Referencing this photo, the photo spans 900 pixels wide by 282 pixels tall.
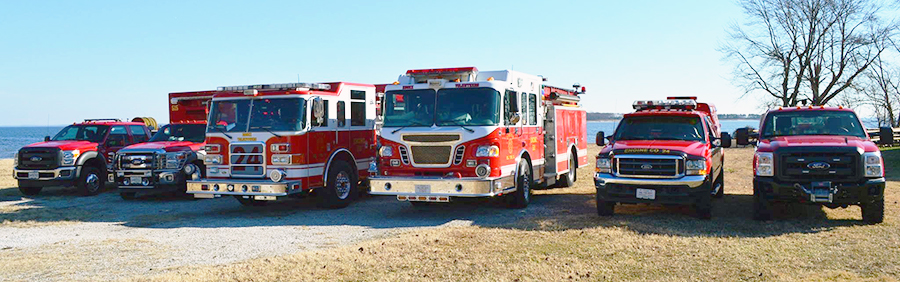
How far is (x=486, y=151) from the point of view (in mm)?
12344

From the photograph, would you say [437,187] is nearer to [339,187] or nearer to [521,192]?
[521,192]

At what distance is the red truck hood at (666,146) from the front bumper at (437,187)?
79.4 inches

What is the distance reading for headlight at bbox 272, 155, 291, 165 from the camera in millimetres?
13430

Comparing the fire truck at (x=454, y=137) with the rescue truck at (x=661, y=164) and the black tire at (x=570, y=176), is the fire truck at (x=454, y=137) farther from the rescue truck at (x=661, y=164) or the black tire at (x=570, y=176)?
the black tire at (x=570, y=176)

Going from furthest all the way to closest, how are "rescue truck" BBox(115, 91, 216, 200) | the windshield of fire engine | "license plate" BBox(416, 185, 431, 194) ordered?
"rescue truck" BBox(115, 91, 216, 200) → the windshield of fire engine → "license plate" BBox(416, 185, 431, 194)

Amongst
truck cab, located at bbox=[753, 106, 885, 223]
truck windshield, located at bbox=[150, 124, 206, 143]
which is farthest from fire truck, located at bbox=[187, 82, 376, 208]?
truck cab, located at bbox=[753, 106, 885, 223]

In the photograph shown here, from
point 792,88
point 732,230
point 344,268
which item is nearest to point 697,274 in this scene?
point 732,230

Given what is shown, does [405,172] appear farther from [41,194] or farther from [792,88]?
[792,88]

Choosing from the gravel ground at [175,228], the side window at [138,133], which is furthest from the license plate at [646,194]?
the side window at [138,133]

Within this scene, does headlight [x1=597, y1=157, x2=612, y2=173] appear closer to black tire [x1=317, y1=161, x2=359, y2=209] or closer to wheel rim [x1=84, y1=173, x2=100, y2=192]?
black tire [x1=317, y1=161, x2=359, y2=209]

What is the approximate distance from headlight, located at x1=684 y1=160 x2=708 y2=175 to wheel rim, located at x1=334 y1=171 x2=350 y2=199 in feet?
22.3

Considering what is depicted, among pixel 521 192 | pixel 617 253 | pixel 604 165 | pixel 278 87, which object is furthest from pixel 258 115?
pixel 617 253

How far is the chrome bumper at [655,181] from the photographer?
11289mm

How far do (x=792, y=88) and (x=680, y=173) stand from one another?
37895 millimetres
